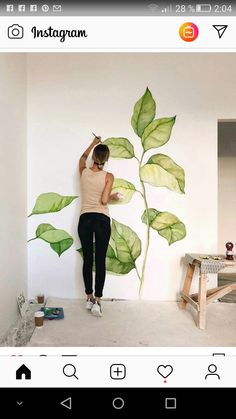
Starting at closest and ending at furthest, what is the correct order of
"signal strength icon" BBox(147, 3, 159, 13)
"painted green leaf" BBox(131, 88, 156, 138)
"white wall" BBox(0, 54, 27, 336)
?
"signal strength icon" BBox(147, 3, 159, 13) → "white wall" BBox(0, 54, 27, 336) → "painted green leaf" BBox(131, 88, 156, 138)

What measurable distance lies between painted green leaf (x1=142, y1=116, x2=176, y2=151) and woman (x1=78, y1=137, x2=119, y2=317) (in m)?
0.38

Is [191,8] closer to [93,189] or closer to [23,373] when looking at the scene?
[23,373]

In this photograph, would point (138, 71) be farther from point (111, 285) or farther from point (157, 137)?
point (111, 285)

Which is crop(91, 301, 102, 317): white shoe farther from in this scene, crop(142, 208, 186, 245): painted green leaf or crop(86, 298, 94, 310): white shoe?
crop(142, 208, 186, 245): painted green leaf

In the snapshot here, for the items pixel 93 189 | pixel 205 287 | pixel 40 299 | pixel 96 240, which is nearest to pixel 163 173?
pixel 93 189

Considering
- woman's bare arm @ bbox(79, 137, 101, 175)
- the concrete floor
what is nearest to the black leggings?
the concrete floor

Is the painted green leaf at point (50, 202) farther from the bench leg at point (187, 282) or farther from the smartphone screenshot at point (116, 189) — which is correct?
the bench leg at point (187, 282)

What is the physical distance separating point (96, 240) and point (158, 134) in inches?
34.2

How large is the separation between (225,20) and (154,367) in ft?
1.41

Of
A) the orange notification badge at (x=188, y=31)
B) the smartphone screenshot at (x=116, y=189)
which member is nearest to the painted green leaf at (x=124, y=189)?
the smartphone screenshot at (x=116, y=189)

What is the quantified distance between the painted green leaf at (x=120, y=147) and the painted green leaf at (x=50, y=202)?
43 cm

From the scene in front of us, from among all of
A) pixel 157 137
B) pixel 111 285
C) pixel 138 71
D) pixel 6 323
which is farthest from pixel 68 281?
pixel 138 71

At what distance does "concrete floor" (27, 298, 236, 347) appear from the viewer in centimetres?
134

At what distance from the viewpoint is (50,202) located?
1.97m
